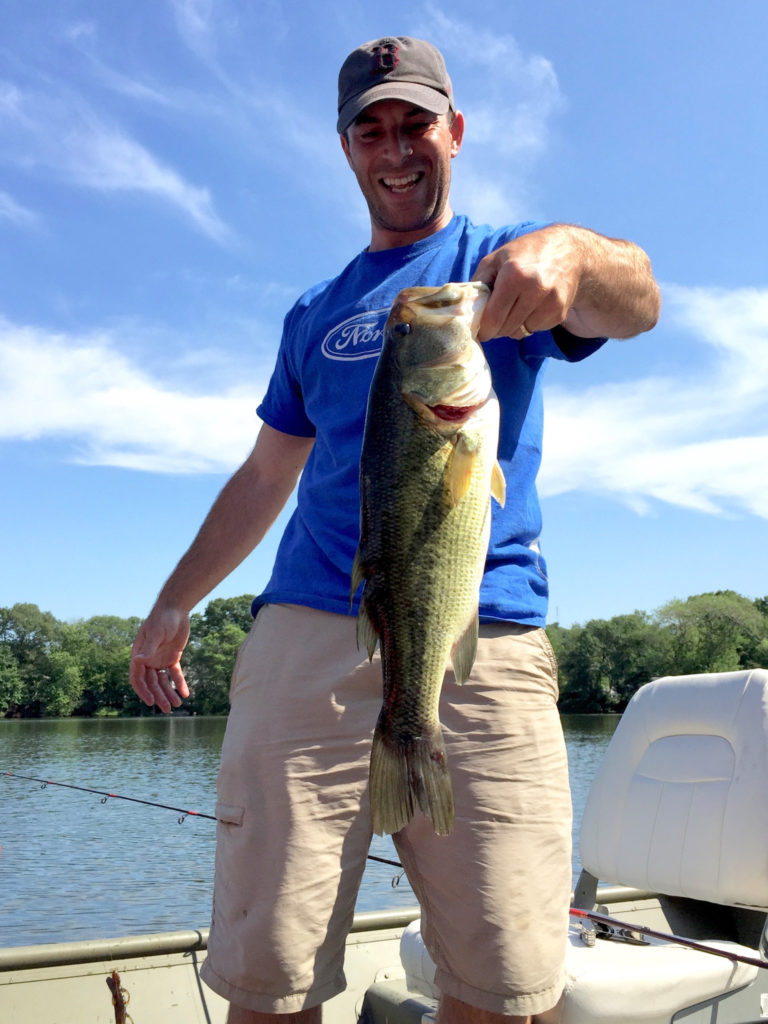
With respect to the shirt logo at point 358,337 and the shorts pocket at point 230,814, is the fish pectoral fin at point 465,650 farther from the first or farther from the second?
the shirt logo at point 358,337

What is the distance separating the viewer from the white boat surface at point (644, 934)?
3.23 meters

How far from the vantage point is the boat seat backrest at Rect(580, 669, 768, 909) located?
3.56 meters

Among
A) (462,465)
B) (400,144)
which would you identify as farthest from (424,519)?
(400,144)

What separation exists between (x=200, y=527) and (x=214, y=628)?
299 feet

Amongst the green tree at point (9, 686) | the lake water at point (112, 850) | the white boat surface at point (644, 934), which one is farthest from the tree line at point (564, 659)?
the white boat surface at point (644, 934)

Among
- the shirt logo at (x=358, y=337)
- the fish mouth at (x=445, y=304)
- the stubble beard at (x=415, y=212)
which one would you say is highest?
the stubble beard at (x=415, y=212)

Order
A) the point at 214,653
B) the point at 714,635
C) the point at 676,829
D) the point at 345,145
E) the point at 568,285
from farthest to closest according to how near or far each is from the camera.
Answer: the point at 214,653 < the point at 714,635 < the point at 676,829 < the point at 345,145 < the point at 568,285

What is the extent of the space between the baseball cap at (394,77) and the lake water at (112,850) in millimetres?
3994

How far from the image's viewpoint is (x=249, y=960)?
229cm

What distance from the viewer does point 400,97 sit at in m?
2.65

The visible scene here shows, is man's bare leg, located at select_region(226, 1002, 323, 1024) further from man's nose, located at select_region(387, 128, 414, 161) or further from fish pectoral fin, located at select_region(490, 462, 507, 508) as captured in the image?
man's nose, located at select_region(387, 128, 414, 161)

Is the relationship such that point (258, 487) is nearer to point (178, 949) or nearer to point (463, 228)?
point (463, 228)

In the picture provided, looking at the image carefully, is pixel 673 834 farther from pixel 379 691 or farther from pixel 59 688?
pixel 59 688

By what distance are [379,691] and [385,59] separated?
1871 millimetres
